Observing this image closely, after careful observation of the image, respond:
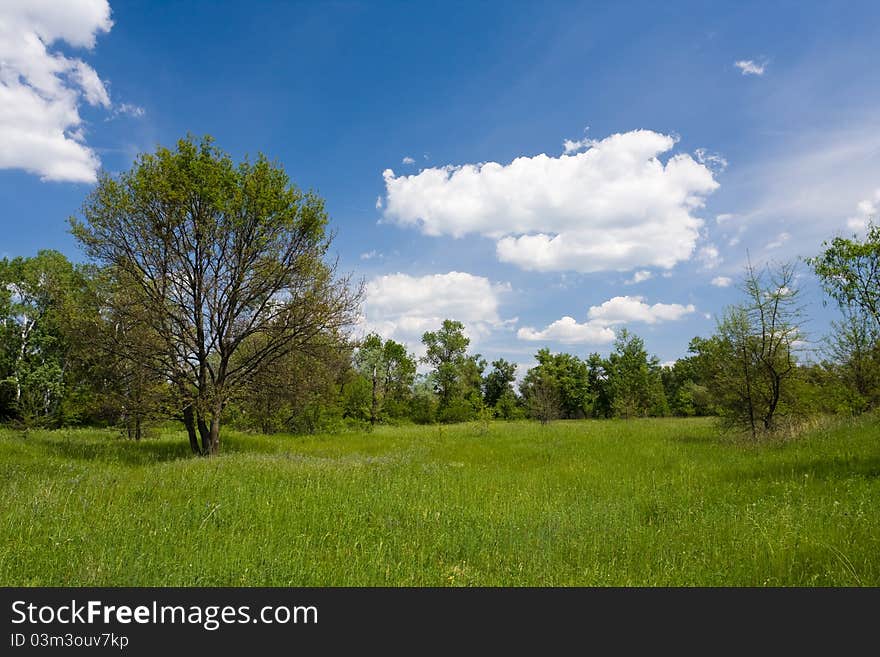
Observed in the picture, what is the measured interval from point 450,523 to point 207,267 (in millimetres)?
14460

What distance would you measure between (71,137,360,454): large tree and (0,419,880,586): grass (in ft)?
14.8

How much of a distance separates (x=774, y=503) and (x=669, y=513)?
2.10 meters

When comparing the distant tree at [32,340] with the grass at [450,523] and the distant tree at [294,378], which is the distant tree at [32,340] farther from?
the grass at [450,523]

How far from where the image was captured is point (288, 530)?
725 centimetres

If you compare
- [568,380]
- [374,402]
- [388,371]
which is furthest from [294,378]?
[568,380]

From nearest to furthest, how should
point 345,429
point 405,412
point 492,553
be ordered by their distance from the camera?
1. point 492,553
2. point 345,429
3. point 405,412

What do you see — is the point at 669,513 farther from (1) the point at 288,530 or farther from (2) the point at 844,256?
(2) the point at 844,256

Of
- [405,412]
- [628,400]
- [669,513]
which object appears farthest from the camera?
[405,412]

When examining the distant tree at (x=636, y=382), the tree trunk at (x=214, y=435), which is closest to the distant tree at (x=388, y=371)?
the distant tree at (x=636, y=382)

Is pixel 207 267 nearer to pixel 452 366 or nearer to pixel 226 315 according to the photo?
pixel 226 315

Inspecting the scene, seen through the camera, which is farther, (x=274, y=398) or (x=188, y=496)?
(x=274, y=398)

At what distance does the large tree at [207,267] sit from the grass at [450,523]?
14.8 ft

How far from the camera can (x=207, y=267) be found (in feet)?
58.1
